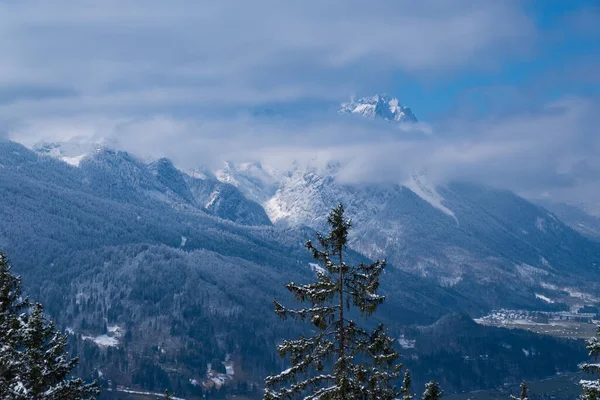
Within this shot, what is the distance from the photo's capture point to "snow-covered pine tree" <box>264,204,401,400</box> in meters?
32.2

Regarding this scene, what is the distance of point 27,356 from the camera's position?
131 feet

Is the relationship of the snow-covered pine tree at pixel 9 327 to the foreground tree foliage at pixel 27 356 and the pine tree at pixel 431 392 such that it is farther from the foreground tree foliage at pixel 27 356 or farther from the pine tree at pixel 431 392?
the pine tree at pixel 431 392

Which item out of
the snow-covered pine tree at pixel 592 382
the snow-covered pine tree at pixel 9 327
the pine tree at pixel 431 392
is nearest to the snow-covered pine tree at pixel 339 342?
the snow-covered pine tree at pixel 9 327

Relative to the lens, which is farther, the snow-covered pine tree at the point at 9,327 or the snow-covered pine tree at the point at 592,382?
the snow-covered pine tree at the point at 592,382

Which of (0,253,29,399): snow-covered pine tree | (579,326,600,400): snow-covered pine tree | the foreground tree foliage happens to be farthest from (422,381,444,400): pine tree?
(0,253,29,399): snow-covered pine tree

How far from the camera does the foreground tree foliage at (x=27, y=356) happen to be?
126ft

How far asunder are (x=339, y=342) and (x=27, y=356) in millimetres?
20068

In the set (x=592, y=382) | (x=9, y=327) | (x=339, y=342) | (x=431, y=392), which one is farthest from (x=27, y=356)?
(x=592, y=382)

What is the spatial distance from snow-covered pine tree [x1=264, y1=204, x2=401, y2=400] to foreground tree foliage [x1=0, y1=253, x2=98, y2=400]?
16.4 meters

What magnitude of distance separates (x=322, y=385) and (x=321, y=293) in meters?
5.37

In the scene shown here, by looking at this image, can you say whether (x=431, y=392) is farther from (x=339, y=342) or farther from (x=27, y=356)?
(x=27, y=356)

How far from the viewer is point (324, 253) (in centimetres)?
3256

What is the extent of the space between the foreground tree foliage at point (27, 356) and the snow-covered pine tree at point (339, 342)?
53.7ft

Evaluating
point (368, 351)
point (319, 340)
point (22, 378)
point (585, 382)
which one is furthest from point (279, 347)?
point (585, 382)
